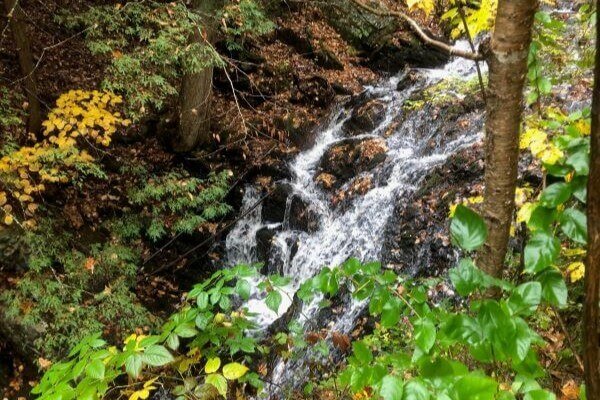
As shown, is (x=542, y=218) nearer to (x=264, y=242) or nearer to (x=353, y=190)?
(x=353, y=190)

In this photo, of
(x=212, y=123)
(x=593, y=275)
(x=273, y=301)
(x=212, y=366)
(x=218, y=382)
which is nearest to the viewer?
(x=593, y=275)

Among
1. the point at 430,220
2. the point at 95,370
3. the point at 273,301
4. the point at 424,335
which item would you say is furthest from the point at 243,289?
the point at 430,220

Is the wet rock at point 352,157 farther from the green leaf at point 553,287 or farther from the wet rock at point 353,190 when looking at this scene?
the green leaf at point 553,287

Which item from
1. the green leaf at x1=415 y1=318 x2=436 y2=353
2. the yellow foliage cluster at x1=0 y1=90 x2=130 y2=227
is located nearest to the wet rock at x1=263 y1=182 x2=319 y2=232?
the yellow foliage cluster at x1=0 y1=90 x2=130 y2=227

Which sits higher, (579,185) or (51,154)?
(579,185)

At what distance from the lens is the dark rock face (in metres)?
6.07

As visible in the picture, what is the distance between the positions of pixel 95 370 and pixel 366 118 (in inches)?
349

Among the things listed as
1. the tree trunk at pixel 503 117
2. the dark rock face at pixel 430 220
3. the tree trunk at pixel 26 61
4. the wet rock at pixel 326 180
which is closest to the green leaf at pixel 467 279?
the tree trunk at pixel 503 117

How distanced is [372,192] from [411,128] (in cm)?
206

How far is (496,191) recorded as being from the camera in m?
1.44

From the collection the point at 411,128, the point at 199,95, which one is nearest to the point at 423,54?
the point at 411,128

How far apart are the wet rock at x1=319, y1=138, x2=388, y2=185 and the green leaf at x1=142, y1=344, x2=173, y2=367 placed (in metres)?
6.93

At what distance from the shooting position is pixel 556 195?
1104mm

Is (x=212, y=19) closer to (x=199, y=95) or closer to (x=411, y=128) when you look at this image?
(x=199, y=95)
